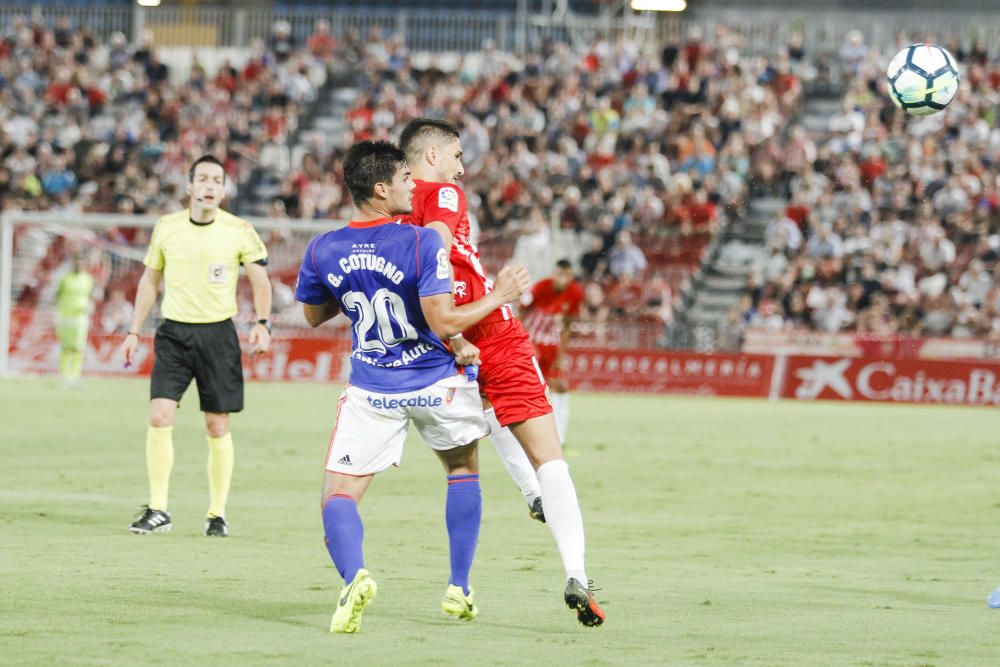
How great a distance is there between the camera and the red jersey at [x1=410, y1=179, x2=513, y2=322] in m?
7.97

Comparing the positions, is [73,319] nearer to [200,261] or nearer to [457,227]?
[200,261]

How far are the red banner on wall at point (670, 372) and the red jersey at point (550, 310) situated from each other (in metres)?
10.5

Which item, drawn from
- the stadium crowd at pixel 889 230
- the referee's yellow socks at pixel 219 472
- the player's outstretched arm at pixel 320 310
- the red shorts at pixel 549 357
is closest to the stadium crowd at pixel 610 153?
the stadium crowd at pixel 889 230

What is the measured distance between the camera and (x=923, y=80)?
9.91 meters

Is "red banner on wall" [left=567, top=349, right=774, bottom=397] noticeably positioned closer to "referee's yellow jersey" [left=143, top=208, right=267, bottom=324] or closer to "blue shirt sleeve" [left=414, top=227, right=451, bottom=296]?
"referee's yellow jersey" [left=143, top=208, right=267, bottom=324]

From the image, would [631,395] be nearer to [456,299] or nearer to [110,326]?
[110,326]

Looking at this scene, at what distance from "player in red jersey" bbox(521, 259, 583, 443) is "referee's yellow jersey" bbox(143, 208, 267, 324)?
762 cm

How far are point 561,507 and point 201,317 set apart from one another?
14.5 feet

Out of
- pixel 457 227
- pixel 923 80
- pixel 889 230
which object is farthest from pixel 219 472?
pixel 889 230

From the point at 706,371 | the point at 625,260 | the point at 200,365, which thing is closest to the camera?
the point at 200,365

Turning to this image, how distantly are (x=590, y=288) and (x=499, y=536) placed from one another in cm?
1989

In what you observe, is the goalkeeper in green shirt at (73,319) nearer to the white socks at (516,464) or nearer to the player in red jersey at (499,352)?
the white socks at (516,464)

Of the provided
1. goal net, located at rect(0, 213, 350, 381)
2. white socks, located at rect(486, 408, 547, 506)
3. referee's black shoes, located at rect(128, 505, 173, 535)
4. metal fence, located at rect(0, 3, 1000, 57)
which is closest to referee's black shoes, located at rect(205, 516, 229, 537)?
referee's black shoes, located at rect(128, 505, 173, 535)

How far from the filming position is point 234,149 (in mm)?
37562
